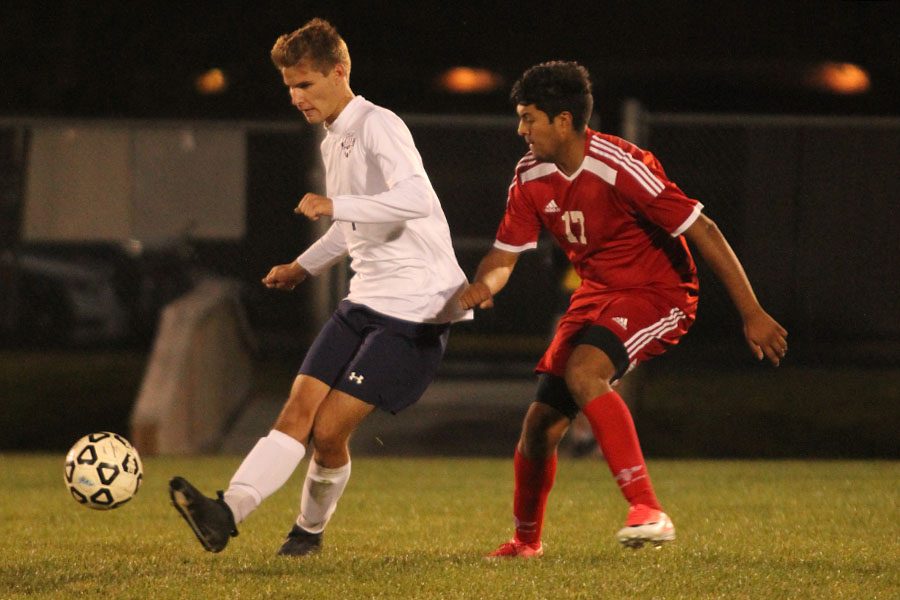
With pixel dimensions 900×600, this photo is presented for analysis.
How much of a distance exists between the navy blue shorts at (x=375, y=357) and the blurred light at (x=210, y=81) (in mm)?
18830

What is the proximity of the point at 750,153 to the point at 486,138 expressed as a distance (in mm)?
2680

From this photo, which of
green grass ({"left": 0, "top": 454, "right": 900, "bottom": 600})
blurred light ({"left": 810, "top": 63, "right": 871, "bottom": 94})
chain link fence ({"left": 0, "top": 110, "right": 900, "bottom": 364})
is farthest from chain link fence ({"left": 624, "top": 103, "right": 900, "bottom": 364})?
A: blurred light ({"left": 810, "top": 63, "right": 871, "bottom": 94})

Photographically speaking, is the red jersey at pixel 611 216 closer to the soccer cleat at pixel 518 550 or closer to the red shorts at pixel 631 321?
the red shorts at pixel 631 321

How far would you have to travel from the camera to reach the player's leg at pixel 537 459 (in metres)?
6.09

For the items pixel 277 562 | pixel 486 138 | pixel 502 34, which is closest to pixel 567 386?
pixel 277 562

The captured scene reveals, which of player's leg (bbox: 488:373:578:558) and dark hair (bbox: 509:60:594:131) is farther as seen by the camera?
player's leg (bbox: 488:373:578:558)

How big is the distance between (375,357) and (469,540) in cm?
141

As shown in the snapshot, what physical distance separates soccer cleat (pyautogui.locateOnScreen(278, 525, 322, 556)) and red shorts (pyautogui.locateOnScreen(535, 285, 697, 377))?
116 centimetres

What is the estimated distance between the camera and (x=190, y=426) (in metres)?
11.4

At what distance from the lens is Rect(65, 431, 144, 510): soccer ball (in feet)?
19.7

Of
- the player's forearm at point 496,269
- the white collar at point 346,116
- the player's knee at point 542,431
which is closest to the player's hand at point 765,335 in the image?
the player's knee at point 542,431

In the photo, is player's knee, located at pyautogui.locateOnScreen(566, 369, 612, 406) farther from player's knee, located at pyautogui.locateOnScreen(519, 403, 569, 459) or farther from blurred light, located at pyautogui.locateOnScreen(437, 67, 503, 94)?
blurred light, located at pyautogui.locateOnScreen(437, 67, 503, 94)

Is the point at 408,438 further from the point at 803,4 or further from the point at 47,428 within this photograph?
the point at 803,4

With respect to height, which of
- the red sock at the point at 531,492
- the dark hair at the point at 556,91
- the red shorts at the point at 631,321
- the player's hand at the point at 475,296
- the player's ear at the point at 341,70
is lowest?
the red sock at the point at 531,492
